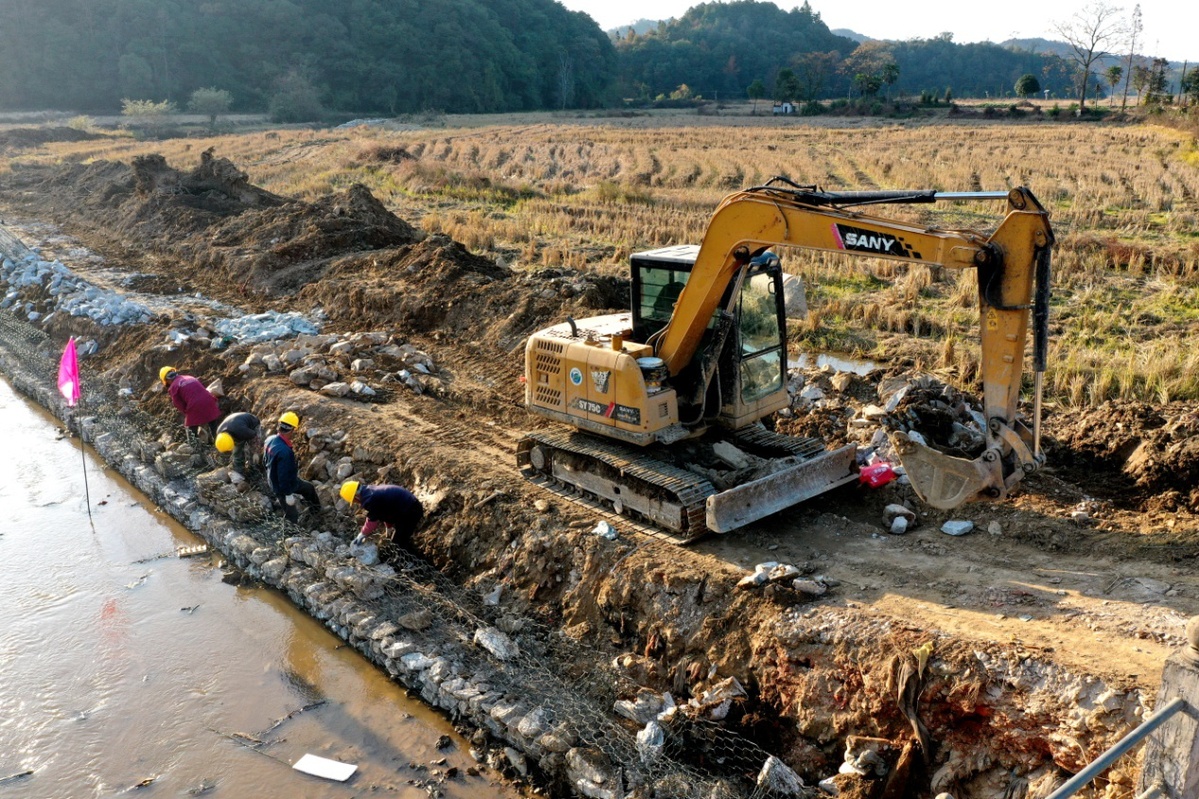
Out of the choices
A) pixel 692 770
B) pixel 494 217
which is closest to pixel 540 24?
pixel 494 217

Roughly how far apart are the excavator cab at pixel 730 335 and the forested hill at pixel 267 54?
71.6 m

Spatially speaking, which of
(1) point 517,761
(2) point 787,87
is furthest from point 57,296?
(2) point 787,87

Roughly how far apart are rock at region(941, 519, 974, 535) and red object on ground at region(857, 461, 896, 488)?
0.81m

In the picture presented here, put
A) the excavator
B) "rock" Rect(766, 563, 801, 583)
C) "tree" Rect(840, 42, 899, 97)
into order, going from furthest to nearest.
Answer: "tree" Rect(840, 42, 899, 97)
"rock" Rect(766, 563, 801, 583)
the excavator

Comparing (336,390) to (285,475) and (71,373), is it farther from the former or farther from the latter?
(71,373)

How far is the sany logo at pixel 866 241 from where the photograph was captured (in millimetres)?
6930

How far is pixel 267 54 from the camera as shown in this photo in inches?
3081

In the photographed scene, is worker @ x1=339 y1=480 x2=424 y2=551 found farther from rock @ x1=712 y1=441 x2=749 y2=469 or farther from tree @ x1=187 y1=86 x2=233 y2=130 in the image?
tree @ x1=187 y1=86 x2=233 y2=130

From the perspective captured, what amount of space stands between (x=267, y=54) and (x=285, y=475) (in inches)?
3088

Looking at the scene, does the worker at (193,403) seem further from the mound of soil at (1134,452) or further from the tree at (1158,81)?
the tree at (1158,81)

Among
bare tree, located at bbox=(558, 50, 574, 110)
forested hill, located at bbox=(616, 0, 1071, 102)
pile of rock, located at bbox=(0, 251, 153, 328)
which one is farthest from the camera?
forested hill, located at bbox=(616, 0, 1071, 102)

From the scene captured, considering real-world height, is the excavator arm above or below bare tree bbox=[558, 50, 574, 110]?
below

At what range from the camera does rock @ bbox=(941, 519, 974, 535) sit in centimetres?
826

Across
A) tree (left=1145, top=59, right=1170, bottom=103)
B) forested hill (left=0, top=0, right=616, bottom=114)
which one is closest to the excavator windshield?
tree (left=1145, top=59, right=1170, bottom=103)
